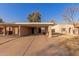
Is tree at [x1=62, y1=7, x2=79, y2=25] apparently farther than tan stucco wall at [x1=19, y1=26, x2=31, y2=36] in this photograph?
No

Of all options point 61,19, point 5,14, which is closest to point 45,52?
point 61,19

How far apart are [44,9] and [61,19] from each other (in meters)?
0.94

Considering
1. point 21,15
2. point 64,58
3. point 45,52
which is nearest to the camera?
point 64,58

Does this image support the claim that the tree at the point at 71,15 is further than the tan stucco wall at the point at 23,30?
No

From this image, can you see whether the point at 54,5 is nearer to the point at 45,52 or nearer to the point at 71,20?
the point at 71,20

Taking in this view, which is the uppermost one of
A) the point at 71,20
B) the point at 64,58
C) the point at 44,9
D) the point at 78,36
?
the point at 44,9

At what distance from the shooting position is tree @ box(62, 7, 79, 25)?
7.24 m

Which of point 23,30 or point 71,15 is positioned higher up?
point 71,15

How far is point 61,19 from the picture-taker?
305 inches

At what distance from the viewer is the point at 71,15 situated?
7.73m

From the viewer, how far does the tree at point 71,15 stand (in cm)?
724

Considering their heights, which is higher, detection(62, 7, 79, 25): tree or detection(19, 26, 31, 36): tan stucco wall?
detection(62, 7, 79, 25): tree

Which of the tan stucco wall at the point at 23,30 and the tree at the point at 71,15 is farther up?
the tree at the point at 71,15

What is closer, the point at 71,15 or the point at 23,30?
the point at 71,15
